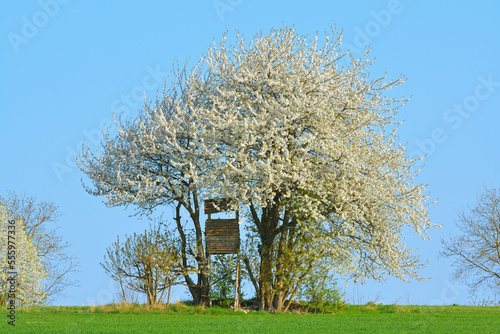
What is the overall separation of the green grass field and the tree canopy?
2.26 m

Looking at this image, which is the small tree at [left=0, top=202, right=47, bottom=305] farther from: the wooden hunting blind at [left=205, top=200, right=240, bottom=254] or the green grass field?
the wooden hunting blind at [left=205, top=200, right=240, bottom=254]

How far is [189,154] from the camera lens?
17.6 metres

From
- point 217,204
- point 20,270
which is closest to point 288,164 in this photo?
point 217,204

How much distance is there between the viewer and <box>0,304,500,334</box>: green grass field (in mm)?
11523

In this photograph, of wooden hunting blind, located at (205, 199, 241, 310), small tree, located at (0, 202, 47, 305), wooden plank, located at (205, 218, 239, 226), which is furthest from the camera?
small tree, located at (0, 202, 47, 305)

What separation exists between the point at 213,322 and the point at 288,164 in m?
5.26

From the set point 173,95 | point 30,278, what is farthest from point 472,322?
point 30,278

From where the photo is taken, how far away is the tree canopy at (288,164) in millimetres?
16078

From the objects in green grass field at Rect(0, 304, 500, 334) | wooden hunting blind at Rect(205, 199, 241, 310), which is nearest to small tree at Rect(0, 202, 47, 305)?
green grass field at Rect(0, 304, 500, 334)

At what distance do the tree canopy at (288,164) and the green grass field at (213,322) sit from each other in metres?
2.26

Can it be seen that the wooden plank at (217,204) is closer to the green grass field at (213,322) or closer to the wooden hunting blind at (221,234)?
the wooden hunting blind at (221,234)

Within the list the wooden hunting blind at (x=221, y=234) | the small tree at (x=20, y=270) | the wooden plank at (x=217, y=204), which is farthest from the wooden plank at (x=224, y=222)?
the small tree at (x=20, y=270)

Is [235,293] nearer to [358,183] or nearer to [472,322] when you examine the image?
[358,183]

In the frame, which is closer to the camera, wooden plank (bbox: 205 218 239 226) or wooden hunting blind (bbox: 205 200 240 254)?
wooden hunting blind (bbox: 205 200 240 254)
